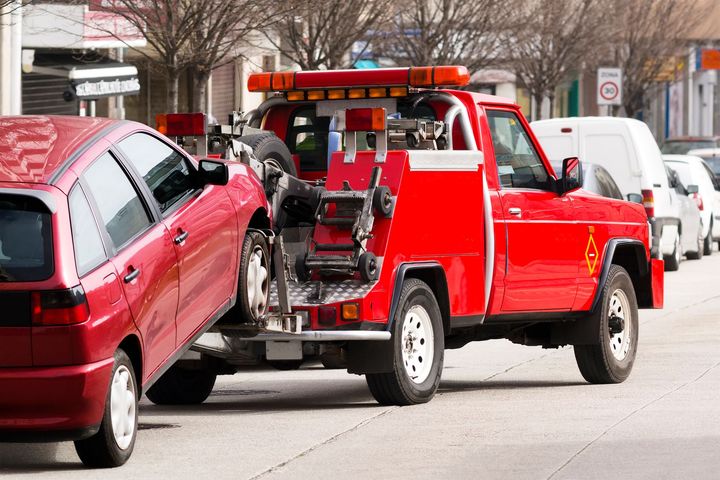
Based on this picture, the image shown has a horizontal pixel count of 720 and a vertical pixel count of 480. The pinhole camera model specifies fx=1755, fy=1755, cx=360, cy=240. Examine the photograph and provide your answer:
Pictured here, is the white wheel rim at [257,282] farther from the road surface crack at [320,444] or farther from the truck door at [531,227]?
the truck door at [531,227]

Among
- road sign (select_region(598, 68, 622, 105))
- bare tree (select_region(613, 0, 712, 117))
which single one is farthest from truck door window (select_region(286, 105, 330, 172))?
bare tree (select_region(613, 0, 712, 117))

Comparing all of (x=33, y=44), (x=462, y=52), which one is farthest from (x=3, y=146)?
(x=462, y=52)

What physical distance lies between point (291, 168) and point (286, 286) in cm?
114

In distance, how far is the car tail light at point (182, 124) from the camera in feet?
33.8

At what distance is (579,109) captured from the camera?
6288 centimetres

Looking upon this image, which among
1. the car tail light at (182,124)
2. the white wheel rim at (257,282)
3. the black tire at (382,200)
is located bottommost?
the white wheel rim at (257,282)

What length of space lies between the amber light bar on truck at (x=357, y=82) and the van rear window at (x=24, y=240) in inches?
152

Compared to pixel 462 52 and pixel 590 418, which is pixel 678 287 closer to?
pixel 462 52

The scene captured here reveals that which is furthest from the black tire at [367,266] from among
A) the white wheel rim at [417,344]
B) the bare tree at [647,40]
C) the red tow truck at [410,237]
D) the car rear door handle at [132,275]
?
the bare tree at [647,40]

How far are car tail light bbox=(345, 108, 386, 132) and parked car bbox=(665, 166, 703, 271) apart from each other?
14998 mm

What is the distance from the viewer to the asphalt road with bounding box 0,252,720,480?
8.07 metres

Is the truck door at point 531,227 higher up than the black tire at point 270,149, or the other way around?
the black tire at point 270,149

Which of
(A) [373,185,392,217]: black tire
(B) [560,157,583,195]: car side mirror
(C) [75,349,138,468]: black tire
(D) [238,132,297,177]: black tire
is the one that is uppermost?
(D) [238,132,297,177]: black tire

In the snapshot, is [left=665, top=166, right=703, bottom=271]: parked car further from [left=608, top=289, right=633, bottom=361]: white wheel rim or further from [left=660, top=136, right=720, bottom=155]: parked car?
[left=608, top=289, right=633, bottom=361]: white wheel rim
